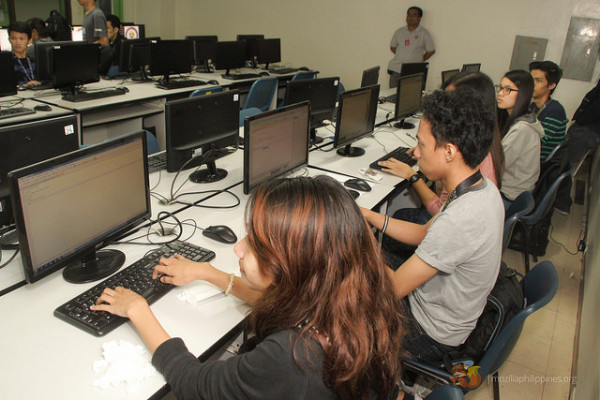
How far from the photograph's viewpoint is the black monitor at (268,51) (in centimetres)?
603

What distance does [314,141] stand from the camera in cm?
313

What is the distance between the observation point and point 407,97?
11.6 ft

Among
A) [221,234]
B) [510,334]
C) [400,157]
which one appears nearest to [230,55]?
[400,157]

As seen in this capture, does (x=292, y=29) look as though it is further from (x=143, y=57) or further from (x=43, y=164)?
(x=43, y=164)

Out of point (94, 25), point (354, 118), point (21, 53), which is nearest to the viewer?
point (354, 118)

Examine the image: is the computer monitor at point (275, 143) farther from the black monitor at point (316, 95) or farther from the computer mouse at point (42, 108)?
the computer mouse at point (42, 108)

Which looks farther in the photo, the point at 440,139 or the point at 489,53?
the point at 489,53

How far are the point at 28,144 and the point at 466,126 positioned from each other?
1466 mm

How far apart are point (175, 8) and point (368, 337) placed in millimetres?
8480

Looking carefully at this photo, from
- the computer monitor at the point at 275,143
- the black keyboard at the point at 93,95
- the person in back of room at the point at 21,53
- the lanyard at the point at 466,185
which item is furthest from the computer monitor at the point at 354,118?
the person in back of room at the point at 21,53

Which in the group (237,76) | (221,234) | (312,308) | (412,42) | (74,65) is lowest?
(221,234)

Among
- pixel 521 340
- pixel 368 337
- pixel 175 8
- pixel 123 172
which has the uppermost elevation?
pixel 175 8

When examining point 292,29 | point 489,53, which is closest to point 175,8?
point 292,29

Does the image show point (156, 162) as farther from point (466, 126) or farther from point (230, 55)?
point (230, 55)
